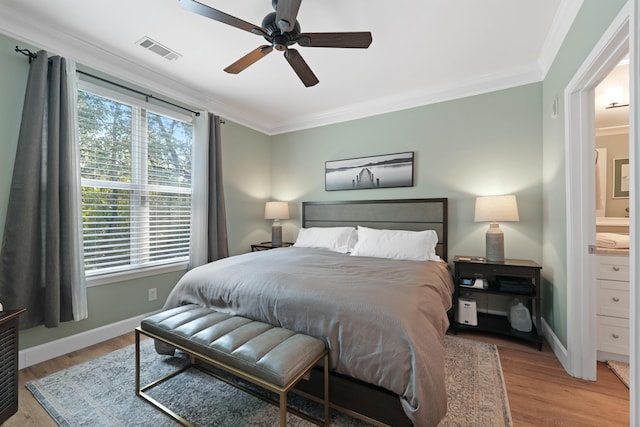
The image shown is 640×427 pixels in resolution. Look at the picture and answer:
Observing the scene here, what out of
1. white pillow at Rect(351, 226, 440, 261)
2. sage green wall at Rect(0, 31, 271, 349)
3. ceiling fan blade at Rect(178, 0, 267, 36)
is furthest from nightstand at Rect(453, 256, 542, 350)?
sage green wall at Rect(0, 31, 271, 349)

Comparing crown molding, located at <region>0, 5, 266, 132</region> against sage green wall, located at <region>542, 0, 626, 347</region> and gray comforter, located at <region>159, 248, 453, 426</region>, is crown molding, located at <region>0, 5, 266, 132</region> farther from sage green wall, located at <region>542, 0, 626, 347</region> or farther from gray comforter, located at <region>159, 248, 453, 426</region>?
sage green wall, located at <region>542, 0, 626, 347</region>

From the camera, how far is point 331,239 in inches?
134

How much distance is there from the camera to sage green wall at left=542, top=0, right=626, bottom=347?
1.67 meters

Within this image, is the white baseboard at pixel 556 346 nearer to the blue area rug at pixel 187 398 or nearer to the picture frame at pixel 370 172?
the blue area rug at pixel 187 398

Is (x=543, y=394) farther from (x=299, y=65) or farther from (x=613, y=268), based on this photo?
(x=299, y=65)

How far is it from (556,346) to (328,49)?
324 centimetres

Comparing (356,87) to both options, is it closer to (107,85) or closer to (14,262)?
(107,85)

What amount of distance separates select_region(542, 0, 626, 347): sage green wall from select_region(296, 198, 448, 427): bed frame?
928 millimetres

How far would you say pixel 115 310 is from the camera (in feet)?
8.77

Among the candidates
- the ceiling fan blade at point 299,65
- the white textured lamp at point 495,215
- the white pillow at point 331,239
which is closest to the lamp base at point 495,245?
the white textured lamp at point 495,215

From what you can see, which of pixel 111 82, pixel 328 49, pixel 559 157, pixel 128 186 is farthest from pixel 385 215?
pixel 111 82

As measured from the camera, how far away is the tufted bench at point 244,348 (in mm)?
1302

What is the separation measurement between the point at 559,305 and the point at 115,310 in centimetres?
401

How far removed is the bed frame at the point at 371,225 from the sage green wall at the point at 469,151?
13cm
